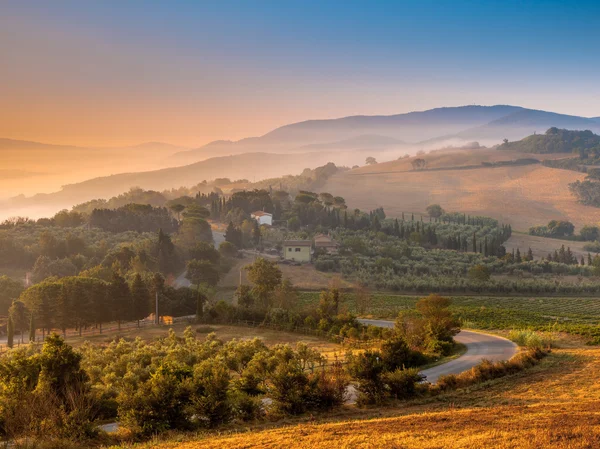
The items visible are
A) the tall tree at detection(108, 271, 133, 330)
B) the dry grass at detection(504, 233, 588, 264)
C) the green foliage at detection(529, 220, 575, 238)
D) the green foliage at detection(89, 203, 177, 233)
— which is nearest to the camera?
the tall tree at detection(108, 271, 133, 330)

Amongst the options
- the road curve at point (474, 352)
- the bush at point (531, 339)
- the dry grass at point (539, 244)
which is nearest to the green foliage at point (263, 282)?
the road curve at point (474, 352)

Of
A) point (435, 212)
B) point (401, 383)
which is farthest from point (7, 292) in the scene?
point (435, 212)

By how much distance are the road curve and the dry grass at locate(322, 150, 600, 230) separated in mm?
98022

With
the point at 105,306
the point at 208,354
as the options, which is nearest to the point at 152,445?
the point at 208,354

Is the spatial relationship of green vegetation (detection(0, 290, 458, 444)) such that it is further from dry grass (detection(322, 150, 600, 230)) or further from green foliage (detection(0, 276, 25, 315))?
dry grass (detection(322, 150, 600, 230))

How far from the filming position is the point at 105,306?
49.2 m

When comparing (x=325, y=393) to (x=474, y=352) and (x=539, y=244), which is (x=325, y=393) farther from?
(x=539, y=244)

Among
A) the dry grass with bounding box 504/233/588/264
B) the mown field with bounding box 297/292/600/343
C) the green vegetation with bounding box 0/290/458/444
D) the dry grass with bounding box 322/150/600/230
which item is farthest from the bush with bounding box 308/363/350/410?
the dry grass with bounding box 322/150/600/230

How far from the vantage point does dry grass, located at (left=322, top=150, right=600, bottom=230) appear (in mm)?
143625

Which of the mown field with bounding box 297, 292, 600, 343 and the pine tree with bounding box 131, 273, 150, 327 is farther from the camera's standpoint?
the pine tree with bounding box 131, 273, 150, 327

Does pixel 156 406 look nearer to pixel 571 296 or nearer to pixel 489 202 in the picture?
pixel 571 296

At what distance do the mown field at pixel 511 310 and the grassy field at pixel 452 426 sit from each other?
61.7ft

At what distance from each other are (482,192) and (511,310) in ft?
384

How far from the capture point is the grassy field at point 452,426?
45.2 ft
